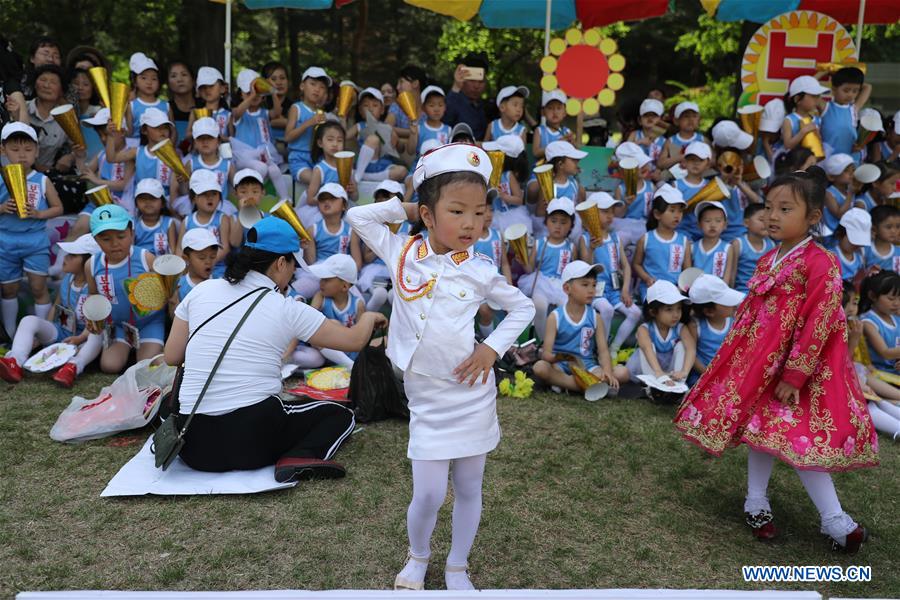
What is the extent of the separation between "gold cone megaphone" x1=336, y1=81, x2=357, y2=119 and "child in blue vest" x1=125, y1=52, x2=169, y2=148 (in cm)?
169

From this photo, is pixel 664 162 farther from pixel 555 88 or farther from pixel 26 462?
pixel 26 462

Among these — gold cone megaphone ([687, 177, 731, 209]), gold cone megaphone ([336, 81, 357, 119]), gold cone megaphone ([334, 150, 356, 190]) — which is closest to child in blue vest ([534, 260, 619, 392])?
gold cone megaphone ([687, 177, 731, 209])

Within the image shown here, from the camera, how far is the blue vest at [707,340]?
5879 mm

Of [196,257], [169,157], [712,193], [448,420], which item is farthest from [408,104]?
[448,420]

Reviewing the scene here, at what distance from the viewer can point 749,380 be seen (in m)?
3.55

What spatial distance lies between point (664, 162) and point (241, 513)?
19.3 feet

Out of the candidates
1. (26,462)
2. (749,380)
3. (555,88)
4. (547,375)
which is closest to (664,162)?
(555,88)

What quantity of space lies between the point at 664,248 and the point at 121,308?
4447mm

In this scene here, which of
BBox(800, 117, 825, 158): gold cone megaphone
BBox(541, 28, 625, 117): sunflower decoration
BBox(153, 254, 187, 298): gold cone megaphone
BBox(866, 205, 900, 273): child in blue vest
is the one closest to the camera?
BBox(153, 254, 187, 298): gold cone megaphone

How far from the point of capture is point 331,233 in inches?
268

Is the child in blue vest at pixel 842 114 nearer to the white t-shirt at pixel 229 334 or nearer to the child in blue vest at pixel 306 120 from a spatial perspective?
the child in blue vest at pixel 306 120

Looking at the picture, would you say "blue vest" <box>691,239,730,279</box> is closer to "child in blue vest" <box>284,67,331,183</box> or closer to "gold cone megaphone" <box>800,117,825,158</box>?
"gold cone megaphone" <box>800,117,825,158</box>

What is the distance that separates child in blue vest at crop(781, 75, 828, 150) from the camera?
813 cm

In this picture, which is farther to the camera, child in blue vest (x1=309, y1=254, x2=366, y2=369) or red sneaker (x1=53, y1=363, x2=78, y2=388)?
child in blue vest (x1=309, y1=254, x2=366, y2=369)
